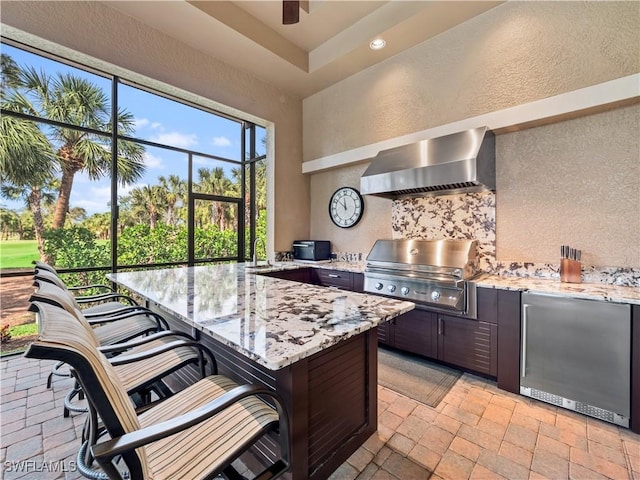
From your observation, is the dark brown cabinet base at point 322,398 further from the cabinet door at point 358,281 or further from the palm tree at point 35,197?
the palm tree at point 35,197

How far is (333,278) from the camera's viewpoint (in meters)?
3.44

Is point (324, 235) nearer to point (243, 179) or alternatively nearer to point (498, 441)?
point (243, 179)

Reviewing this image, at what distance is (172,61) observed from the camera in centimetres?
309

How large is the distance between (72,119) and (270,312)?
3434mm

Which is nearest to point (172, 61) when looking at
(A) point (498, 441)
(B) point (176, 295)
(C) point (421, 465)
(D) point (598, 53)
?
(B) point (176, 295)

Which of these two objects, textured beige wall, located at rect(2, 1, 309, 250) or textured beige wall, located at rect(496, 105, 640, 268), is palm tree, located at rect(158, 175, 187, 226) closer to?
textured beige wall, located at rect(2, 1, 309, 250)

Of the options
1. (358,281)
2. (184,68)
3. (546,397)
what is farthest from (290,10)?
(546,397)

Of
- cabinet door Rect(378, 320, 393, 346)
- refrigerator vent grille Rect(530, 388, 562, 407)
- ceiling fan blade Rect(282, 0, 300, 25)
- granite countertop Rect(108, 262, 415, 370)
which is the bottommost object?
refrigerator vent grille Rect(530, 388, 562, 407)

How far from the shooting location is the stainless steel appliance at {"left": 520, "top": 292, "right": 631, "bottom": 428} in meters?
1.74

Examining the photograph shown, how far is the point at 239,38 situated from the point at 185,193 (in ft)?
7.41

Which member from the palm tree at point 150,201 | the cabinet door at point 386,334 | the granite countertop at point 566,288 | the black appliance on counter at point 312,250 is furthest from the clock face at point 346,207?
the palm tree at point 150,201

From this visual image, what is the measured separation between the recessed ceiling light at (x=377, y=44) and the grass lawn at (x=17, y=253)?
4.29 m

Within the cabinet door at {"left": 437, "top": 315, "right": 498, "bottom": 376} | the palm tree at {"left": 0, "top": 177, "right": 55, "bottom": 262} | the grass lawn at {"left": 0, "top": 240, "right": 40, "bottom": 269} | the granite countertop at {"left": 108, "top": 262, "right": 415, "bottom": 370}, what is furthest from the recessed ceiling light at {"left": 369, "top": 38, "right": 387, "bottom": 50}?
the grass lawn at {"left": 0, "top": 240, "right": 40, "bottom": 269}

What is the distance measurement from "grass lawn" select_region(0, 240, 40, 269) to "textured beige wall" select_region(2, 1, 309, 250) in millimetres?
1952
